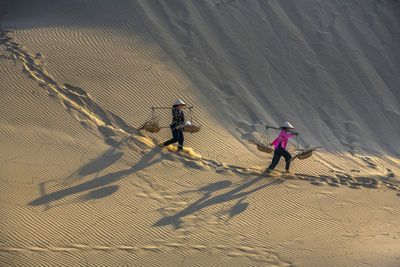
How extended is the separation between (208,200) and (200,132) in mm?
3223

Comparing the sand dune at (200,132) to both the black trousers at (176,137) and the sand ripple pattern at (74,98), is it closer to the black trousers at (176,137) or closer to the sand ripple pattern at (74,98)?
the sand ripple pattern at (74,98)

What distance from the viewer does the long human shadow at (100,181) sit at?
7916mm

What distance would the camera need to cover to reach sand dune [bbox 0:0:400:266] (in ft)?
25.2

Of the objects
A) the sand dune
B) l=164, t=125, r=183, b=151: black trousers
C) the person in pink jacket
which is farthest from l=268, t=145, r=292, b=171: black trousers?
l=164, t=125, r=183, b=151: black trousers

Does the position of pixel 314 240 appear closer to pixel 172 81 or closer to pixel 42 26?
pixel 172 81

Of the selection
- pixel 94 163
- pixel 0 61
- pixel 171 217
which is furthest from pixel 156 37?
pixel 171 217

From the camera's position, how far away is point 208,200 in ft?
28.9

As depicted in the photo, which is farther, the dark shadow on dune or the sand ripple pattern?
the sand ripple pattern

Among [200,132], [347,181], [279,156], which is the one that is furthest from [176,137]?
[347,181]

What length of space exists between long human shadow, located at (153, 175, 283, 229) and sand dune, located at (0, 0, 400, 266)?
0.04 metres

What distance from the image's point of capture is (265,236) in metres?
8.10

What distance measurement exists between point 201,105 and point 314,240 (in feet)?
20.3

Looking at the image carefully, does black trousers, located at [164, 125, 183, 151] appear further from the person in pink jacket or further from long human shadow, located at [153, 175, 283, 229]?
the person in pink jacket

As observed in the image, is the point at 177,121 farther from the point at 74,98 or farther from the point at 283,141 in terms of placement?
the point at 74,98
